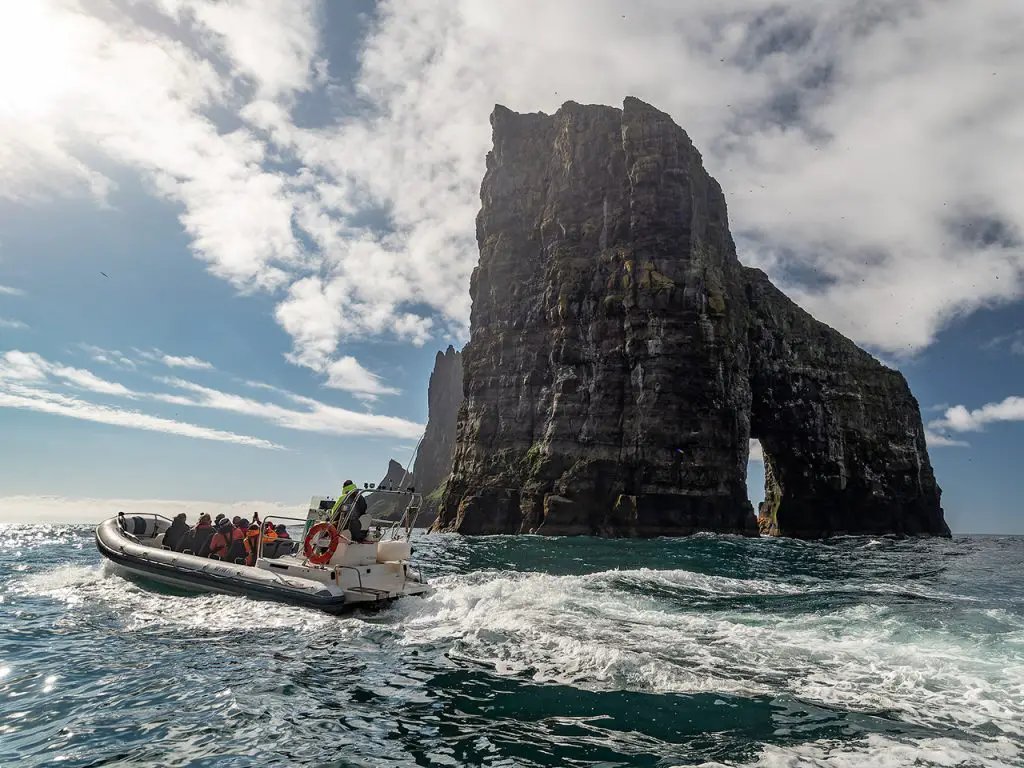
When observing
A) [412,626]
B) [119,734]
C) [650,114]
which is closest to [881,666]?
[412,626]

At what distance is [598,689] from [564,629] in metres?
3.04

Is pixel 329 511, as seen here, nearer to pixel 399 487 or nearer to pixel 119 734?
pixel 399 487

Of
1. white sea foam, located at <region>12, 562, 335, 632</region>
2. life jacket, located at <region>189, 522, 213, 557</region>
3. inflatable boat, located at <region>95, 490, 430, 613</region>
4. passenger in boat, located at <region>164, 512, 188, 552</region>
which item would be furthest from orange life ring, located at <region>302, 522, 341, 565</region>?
passenger in boat, located at <region>164, 512, 188, 552</region>

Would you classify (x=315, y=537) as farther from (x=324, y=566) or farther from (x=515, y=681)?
(x=515, y=681)

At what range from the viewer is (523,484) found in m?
58.3

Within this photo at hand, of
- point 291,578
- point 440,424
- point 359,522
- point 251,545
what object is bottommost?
point 291,578

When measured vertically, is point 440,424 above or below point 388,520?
above

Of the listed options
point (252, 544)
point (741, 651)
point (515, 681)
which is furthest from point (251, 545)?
point (741, 651)

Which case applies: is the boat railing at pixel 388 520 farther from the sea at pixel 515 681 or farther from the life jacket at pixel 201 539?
the life jacket at pixel 201 539

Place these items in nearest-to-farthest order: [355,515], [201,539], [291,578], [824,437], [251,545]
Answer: [291,578], [355,515], [251,545], [201,539], [824,437]

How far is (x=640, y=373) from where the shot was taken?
187ft

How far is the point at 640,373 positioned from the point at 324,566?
4691 centimetres

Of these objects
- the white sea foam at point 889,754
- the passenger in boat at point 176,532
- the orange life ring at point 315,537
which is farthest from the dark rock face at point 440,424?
the white sea foam at point 889,754

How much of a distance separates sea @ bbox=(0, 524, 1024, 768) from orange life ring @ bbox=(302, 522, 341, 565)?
1.49m
